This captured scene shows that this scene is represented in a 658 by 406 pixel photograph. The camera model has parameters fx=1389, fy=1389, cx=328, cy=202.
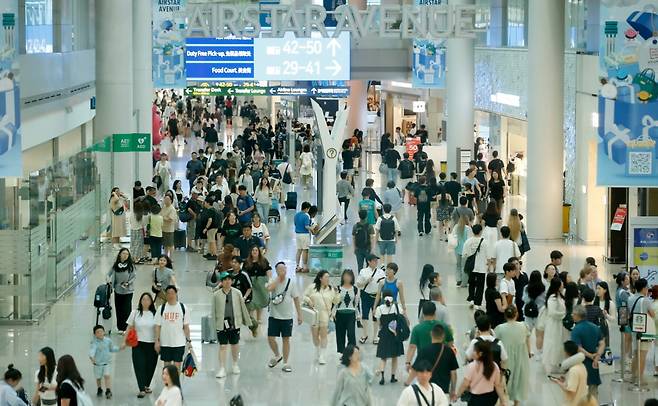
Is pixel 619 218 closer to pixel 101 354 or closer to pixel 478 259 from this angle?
pixel 478 259

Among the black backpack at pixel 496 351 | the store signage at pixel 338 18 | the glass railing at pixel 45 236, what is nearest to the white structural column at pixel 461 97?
the store signage at pixel 338 18

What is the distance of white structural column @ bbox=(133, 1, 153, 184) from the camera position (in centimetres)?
3556

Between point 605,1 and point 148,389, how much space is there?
7772 mm

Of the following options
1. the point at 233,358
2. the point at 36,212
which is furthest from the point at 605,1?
the point at 36,212

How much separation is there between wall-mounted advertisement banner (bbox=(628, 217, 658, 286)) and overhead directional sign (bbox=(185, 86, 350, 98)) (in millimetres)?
23733

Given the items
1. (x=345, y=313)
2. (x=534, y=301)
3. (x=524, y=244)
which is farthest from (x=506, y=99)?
(x=345, y=313)

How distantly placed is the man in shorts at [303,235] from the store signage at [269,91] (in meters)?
16.0

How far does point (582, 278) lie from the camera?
17688mm

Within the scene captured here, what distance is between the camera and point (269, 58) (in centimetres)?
3853

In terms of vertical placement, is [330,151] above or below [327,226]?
above

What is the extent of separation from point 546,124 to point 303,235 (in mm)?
7405

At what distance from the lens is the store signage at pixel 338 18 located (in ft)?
98.3

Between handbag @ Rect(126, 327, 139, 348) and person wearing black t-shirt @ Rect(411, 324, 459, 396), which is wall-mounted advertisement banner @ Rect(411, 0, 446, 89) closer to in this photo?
handbag @ Rect(126, 327, 139, 348)

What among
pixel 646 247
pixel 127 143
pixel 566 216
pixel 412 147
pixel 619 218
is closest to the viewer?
pixel 646 247
